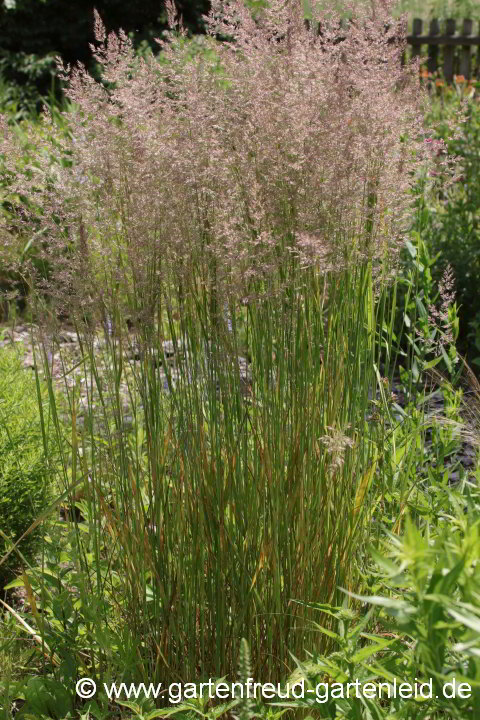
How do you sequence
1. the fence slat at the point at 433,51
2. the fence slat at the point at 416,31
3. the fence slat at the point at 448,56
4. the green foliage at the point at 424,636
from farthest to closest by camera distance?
the fence slat at the point at 416,31, the fence slat at the point at 433,51, the fence slat at the point at 448,56, the green foliage at the point at 424,636

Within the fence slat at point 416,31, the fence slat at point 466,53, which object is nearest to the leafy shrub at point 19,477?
the fence slat at point 466,53

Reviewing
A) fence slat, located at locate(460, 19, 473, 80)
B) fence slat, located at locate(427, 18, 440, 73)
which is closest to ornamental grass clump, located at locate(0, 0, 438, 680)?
fence slat, located at locate(460, 19, 473, 80)

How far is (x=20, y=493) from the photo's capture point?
120 inches

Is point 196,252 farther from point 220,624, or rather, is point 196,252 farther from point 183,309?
point 220,624

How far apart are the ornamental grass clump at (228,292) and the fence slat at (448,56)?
38.3ft

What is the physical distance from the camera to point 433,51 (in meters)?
13.4

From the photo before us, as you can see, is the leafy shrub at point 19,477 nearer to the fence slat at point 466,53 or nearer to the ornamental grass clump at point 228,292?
the ornamental grass clump at point 228,292

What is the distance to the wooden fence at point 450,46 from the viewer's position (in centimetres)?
1284

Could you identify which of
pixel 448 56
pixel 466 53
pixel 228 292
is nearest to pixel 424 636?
pixel 228 292

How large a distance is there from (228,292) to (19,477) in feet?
4.52

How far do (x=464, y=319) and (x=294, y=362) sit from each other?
11.1ft

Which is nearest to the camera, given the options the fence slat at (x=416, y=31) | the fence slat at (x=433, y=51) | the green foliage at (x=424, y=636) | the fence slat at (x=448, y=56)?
the green foliage at (x=424, y=636)

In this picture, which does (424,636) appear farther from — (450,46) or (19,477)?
(450,46)

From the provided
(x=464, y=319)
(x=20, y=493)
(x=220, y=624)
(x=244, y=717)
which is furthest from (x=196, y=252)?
(x=464, y=319)
